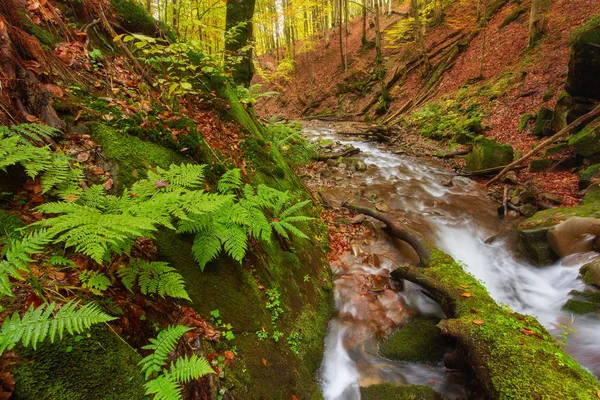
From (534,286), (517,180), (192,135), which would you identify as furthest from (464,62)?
(192,135)

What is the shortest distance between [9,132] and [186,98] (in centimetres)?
282

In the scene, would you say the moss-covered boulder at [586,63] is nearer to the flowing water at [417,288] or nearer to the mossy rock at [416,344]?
the flowing water at [417,288]

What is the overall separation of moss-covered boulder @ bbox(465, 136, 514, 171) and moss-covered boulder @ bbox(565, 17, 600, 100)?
2330 millimetres

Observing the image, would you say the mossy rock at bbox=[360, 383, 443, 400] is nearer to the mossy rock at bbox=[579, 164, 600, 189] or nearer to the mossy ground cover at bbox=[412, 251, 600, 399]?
the mossy ground cover at bbox=[412, 251, 600, 399]

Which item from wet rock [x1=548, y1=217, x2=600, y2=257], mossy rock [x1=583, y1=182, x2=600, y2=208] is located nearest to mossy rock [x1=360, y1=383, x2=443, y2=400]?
wet rock [x1=548, y1=217, x2=600, y2=257]

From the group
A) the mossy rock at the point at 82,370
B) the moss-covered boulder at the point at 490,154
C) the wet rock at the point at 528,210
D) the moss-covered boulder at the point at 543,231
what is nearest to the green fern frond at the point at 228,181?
the mossy rock at the point at 82,370

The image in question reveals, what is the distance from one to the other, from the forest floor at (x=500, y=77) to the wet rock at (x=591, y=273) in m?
3.06

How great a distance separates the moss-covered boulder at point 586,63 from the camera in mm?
7949

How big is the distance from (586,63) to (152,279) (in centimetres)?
1176

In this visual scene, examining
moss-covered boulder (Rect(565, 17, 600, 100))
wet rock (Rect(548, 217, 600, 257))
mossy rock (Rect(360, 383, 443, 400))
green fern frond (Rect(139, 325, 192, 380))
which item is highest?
moss-covered boulder (Rect(565, 17, 600, 100))

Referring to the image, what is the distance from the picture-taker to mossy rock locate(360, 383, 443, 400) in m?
3.29

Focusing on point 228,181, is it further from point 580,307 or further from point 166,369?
point 580,307

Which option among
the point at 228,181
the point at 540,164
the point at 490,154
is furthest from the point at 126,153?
the point at 540,164

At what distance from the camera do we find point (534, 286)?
5.57 metres
